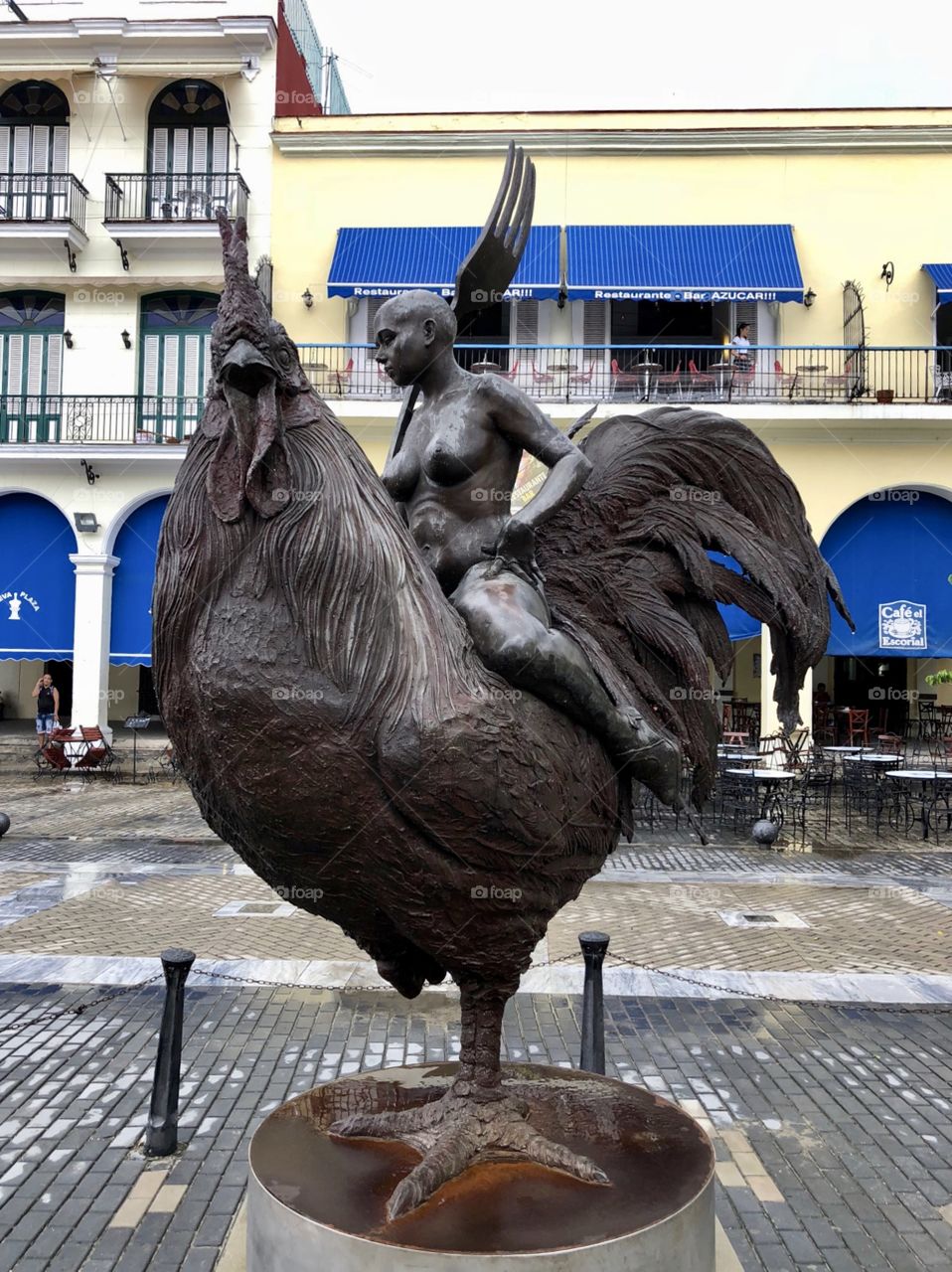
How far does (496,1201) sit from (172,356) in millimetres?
19441

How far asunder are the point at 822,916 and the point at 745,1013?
272cm

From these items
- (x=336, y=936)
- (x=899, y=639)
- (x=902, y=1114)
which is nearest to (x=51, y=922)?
(x=336, y=936)

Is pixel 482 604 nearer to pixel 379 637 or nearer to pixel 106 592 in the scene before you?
pixel 379 637

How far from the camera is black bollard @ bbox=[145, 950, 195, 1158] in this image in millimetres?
4500

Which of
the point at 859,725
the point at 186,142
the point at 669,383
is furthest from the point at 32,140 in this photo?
the point at 859,725

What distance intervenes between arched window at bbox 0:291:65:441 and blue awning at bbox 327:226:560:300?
6426 millimetres

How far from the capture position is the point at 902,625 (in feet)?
56.3

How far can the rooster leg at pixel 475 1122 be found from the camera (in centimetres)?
316

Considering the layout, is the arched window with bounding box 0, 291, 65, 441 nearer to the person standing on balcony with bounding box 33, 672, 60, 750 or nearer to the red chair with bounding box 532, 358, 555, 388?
the person standing on balcony with bounding box 33, 672, 60, 750

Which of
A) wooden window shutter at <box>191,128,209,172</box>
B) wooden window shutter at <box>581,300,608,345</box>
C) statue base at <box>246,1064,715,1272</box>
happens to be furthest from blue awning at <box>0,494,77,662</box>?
statue base at <box>246,1064,715,1272</box>

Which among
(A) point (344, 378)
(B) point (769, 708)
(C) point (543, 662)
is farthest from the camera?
(A) point (344, 378)

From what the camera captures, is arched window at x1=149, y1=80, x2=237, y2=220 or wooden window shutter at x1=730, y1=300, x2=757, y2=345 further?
arched window at x1=149, y1=80, x2=237, y2=220

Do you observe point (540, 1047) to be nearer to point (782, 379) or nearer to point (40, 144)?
point (782, 379)

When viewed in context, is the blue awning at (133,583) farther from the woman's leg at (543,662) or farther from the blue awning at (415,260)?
the woman's leg at (543,662)
